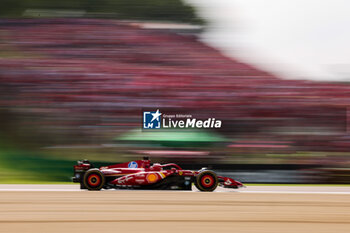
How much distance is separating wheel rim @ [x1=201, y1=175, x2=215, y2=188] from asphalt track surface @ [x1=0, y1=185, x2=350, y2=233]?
0.20 meters

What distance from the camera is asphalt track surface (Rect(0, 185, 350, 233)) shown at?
2.31 m

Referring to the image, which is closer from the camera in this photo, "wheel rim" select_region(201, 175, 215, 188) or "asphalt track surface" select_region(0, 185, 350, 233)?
"asphalt track surface" select_region(0, 185, 350, 233)

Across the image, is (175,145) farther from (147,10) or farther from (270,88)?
(147,10)

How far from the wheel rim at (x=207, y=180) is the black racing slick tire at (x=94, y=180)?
1.04 m

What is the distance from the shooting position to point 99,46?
578 centimetres

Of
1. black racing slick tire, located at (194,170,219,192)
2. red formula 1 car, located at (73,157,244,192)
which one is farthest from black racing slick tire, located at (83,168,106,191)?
black racing slick tire, located at (194,170,219,192)

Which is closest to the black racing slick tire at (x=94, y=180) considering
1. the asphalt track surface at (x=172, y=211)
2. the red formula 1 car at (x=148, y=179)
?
the red formula 1 car at (x=148, y=179)

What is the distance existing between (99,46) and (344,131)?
382 centimetres

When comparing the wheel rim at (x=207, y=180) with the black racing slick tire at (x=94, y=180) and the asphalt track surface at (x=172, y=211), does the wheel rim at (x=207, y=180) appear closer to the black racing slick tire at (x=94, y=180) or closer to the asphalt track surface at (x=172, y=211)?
the asphalt track surface at (x=172, y=211)

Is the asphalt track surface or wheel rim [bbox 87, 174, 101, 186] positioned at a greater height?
wheel rim [bbox 87, 174, 101, 186]

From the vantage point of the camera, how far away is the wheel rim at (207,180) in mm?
3844

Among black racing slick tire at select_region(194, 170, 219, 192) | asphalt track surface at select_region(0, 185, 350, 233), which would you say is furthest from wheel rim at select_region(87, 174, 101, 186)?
black racing slick tire at select_region(194, 170, 219, 192)

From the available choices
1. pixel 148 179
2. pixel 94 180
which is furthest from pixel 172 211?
pixel 94 180

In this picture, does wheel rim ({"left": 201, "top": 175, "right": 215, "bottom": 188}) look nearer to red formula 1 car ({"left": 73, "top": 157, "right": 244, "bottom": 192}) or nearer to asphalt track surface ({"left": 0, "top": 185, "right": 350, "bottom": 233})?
red formula 1 car ({"left": 73, "top": 157, "right": 244, "bottom": 192})
